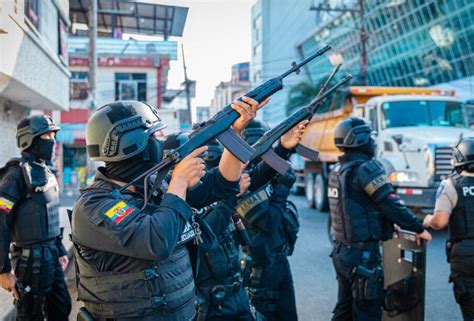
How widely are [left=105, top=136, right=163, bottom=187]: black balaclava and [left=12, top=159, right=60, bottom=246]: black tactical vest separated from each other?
5.74 feet

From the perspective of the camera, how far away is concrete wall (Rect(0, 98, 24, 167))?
638 centimetres

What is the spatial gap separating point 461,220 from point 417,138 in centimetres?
602

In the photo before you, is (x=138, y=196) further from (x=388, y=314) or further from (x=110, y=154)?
(x=388, y=314)

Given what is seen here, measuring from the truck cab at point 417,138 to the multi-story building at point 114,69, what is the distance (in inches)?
527

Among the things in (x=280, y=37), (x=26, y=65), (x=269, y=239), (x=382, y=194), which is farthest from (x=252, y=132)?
(x=280, y=37)

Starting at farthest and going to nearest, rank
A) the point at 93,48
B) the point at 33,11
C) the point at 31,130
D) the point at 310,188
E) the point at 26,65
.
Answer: the point at 310,188
the point at 93,48
the point at 33,11
the point at 26,65
the point at 31,130

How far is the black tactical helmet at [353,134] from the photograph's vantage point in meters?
4.01

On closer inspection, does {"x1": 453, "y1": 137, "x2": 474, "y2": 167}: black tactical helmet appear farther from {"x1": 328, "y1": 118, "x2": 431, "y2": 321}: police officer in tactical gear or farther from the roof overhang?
the roof overhang

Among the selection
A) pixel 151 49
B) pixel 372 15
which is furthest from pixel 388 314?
pixel 372 15

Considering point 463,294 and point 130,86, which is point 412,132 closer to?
point 463,294

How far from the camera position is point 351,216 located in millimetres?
3822

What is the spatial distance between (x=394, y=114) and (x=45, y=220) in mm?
8195

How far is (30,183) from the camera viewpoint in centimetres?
369

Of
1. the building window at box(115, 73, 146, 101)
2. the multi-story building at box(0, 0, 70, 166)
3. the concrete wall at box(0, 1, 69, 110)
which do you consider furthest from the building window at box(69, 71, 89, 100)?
the concrete wall at box(0, 1, 69, 110)
